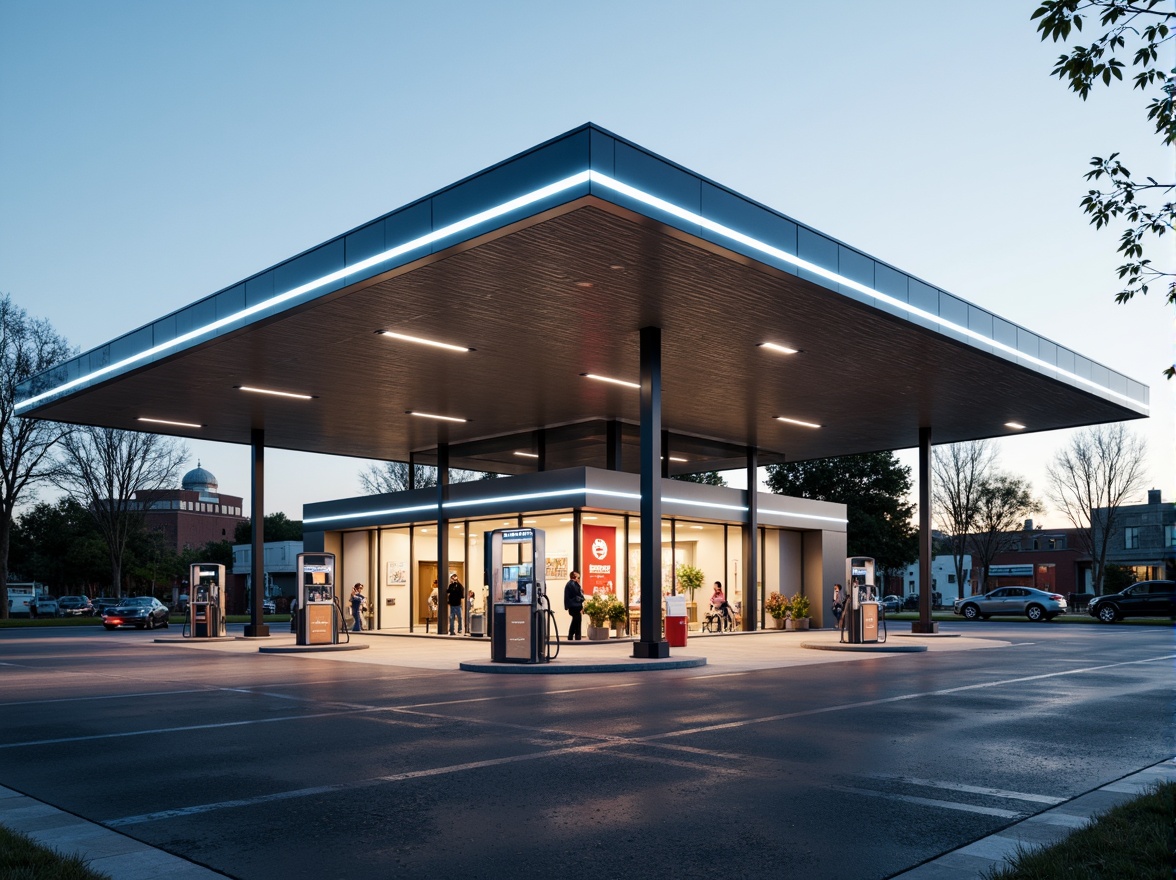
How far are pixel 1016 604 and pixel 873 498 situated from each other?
1766 cm

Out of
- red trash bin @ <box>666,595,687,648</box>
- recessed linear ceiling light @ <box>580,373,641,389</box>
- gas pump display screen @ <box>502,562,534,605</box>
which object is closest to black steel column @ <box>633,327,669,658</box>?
gas pump display screen @ <box>502,562,534,605</box>

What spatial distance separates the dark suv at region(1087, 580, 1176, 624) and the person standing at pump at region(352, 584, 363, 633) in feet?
98.5

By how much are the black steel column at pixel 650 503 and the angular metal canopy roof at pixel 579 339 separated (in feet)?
3.09

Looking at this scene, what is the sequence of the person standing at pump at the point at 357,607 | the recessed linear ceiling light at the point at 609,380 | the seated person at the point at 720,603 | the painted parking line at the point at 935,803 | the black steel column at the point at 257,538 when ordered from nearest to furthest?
the painted parking line at the point at 935,803
the recessed linear ceiling light at the point at 609,380
the black steel column at the point at 257,538
the seated person at the point at 720,603
the person standing at pump at the point at 357,607

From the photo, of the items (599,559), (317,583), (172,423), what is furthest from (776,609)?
(172,423)

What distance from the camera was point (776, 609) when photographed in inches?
1407

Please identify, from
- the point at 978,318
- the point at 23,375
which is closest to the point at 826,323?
the point at 978,318

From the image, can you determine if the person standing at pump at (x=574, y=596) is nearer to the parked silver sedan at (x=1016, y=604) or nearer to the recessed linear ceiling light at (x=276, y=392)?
the recessed linear ceiling light at (x=276, y=392)

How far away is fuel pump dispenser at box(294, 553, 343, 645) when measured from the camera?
25.1 metres

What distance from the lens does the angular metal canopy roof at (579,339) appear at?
14.7m

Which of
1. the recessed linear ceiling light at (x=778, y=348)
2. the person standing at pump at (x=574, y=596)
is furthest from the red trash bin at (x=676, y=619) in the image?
the recessed linear ceiling light at (x=778, y=348)

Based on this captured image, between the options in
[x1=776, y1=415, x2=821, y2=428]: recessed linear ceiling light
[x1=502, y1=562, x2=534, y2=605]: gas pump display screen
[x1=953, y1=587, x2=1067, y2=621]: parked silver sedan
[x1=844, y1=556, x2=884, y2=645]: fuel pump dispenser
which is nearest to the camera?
[x1=502, y1=562, x2=534, y2=605]: gas pump display screen

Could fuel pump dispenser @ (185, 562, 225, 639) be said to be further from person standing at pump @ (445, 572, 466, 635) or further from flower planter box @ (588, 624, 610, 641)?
flower planter box @ (588, 624, 610, 641)

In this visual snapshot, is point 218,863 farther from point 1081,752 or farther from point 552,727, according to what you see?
point 1081,752
